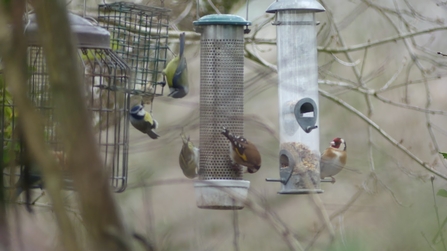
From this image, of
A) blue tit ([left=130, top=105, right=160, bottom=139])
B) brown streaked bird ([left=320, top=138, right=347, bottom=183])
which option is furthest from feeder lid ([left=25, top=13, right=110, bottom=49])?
brown streaked bird ([left=320, top=138, right=347, bottom=183])

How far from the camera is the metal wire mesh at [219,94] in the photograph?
5.25m

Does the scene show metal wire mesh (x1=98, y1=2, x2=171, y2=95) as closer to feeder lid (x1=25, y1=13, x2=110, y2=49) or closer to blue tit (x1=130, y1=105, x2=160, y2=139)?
blue tit (x1=130, y1=105, x2=160, y2=139)

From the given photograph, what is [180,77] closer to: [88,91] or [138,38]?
[138,38]

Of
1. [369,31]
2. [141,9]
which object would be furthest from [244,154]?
[369,31]

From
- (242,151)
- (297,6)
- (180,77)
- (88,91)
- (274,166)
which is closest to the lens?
(88,91)

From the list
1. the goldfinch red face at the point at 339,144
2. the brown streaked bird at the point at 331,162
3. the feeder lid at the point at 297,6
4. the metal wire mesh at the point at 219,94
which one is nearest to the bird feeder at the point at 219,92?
the metal wire mesh at the point at 219,94

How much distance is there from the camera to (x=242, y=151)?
507 centimetres

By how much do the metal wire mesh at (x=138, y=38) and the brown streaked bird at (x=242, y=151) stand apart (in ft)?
2.67

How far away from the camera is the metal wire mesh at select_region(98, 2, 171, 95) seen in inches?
219

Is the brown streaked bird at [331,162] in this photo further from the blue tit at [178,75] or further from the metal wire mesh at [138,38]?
the metal wire mesh at [138,38]

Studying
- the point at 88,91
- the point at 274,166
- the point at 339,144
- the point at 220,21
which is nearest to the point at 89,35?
the point at 88,91

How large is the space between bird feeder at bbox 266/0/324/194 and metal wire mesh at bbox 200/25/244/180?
15.0 inches

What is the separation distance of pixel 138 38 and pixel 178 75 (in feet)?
1.48

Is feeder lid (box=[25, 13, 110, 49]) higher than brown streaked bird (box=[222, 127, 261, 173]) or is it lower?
higher
